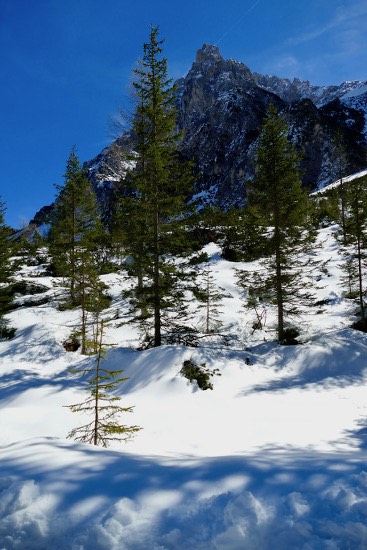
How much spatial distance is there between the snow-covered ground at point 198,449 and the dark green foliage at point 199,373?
0.24 metres

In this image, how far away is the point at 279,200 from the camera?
15273 millimetres

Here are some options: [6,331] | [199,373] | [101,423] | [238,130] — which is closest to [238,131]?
[238,130]

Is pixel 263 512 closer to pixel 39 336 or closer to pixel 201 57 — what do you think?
pixel 39 336

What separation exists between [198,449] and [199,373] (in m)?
4.34

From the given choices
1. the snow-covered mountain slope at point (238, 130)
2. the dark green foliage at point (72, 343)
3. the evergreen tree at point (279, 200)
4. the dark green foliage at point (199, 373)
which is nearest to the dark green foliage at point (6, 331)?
the dark green foliage at point (72, 343)

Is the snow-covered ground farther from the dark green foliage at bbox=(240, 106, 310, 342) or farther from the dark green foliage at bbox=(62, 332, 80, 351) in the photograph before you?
the dark green foliage at bbox=(240, 106, 310, 342)

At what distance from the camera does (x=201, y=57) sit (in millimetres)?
147000

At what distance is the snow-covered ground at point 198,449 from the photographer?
2.13m

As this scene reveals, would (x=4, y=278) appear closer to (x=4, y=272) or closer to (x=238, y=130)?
(x=4, y=272)

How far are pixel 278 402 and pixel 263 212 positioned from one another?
31.9 ft

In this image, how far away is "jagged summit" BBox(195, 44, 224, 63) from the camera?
5650 inches

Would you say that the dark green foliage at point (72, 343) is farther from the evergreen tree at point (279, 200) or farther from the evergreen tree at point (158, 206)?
the evergreen tree at point (279, 200)

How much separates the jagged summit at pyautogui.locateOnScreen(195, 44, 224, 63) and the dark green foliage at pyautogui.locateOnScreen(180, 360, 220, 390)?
169775 mm

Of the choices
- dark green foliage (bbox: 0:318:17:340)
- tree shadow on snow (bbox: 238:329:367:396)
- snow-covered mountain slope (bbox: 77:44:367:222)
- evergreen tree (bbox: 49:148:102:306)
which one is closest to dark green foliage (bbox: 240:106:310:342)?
tree shadow on snow (bbox: 238:329:367:396)
